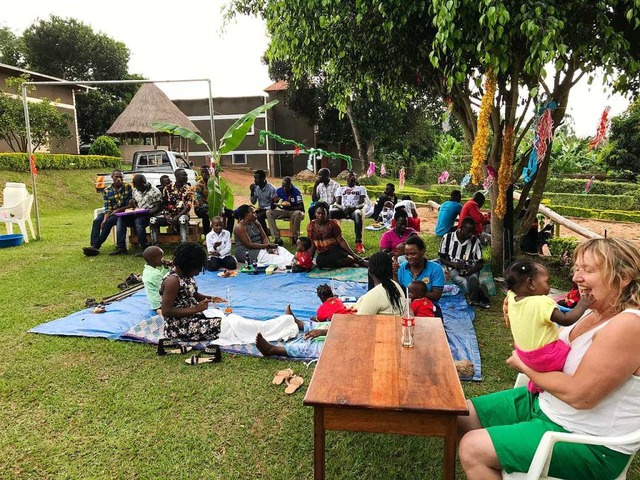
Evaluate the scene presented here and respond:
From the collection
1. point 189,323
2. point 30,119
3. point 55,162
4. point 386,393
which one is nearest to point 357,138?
point 55,162

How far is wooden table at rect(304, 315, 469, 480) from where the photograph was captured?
2227 mm

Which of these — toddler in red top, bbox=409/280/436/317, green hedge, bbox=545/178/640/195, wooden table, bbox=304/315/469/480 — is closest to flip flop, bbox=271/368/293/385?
wooden table, bbox=304/315/469/480

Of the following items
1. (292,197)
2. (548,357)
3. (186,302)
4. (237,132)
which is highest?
(237,132)

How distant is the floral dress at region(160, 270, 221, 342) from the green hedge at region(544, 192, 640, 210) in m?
17.3

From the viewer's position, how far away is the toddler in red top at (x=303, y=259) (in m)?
7.93

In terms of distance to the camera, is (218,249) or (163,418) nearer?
(163,418)

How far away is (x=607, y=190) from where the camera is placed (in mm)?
20812

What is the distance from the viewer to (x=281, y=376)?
4070 mm

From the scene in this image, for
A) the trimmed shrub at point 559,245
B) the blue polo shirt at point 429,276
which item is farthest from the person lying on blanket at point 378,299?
→ the trimmed shrub at point 559,245

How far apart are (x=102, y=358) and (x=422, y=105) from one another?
2697 centimetres

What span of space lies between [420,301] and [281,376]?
1726mm

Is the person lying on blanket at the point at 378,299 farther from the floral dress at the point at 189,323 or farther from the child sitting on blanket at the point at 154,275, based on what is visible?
the child sitting on blanket at the point at 154,275

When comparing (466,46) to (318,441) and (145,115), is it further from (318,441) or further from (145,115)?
(145,115)

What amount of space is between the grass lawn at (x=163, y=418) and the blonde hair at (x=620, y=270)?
5.19ft
